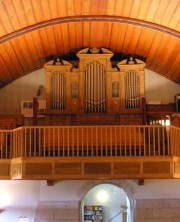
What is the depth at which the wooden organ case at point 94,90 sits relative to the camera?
492 inches

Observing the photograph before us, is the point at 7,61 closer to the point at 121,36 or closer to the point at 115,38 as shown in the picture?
the point at 115,38

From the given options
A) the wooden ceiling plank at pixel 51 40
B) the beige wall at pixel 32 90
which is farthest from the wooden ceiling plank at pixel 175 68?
the wooden ceiling plank at pixel 51 40

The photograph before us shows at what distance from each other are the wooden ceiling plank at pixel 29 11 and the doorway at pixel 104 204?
23.3 ft

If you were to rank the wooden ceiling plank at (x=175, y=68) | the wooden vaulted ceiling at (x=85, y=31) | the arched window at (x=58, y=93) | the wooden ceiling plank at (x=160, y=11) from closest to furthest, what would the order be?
the wooden ceiling plank at (x=160, y=11) < the wooden vaulted ceiling at (x=85, y=31) < the wooden ceiling plank at (x=175, y=68) < the arched window at (x=58, y=93)

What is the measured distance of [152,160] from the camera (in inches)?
407

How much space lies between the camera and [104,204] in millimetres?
15891

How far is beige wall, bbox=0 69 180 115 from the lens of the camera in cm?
1340

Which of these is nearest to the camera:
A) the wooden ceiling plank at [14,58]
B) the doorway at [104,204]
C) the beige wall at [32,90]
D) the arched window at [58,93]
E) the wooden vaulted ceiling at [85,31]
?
the wooden vaulted ceiling at [85,31]

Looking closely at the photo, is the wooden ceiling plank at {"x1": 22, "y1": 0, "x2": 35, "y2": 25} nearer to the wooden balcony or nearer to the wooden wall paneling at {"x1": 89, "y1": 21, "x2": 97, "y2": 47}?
the wooden wall paneling at {"x1": 89, "y1": 21, "x2": 97, "y2": 47}

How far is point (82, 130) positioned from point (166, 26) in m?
3.38

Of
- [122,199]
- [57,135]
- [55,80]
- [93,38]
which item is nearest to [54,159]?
[57,135]

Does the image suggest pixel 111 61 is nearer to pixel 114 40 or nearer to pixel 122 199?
pixel 114 40

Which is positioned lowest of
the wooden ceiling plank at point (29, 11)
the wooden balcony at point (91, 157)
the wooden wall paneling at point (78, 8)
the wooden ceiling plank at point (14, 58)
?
the wooden balcony at point (91, 157)

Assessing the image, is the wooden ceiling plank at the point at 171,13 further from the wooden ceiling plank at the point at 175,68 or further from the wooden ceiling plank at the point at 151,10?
the wooden ceiling plank at the point at 175,68
